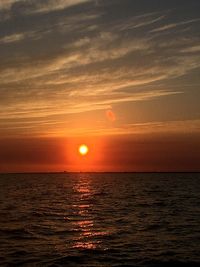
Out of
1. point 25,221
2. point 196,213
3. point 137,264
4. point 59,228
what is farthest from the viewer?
point 196,213

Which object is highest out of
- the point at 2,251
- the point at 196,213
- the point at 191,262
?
the point at 196,213

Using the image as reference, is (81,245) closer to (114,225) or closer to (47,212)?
(114,225)

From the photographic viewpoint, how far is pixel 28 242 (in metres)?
25.3

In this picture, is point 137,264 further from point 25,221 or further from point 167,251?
point 25,221

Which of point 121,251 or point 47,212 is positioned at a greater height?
point 47,212

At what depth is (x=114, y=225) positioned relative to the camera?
32.0m

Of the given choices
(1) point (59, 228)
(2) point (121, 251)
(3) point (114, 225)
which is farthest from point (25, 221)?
(2) point (121, 251)

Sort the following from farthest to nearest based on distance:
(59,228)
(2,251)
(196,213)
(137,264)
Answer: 1. (196,213)
2. (59,228)
3. (2,251)
4. (137,264)

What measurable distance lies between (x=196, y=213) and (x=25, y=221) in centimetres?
1712

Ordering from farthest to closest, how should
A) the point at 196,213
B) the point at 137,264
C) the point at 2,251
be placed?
the point at 196,213 → the point at 2,251 → the point at 137,264

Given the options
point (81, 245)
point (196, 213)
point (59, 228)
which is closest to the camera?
point (81, 245)

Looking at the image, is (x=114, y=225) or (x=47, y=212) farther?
(x=47, y=212)

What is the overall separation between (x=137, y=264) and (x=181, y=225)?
1273cm

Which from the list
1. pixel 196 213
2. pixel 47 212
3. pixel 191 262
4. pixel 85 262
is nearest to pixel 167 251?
pixel 191 262
